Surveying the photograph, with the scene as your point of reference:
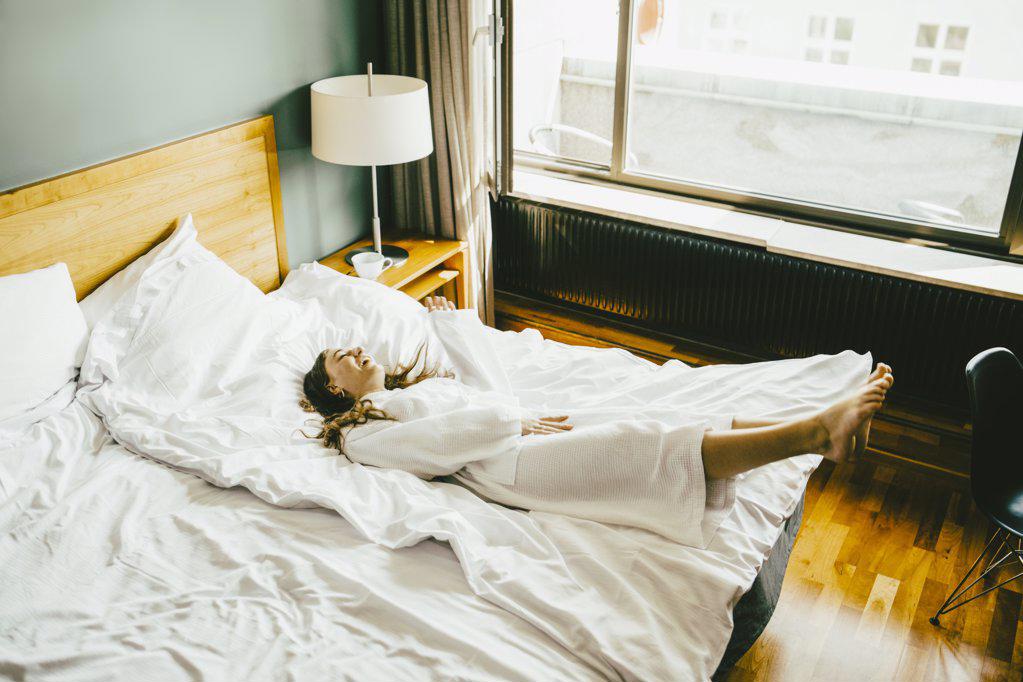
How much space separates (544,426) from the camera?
1942mm

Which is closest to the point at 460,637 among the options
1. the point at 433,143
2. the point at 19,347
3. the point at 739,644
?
the point at 739,644

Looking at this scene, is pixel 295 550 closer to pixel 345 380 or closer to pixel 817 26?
pixel 345 380

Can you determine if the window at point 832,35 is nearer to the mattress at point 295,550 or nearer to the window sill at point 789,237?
the window sill at point 789,237

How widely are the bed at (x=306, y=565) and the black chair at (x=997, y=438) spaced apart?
0.96 feet

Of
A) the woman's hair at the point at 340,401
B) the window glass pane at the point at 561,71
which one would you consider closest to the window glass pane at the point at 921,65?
the window glass pane at the point at 561,71

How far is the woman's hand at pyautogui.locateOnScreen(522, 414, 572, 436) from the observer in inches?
75.9

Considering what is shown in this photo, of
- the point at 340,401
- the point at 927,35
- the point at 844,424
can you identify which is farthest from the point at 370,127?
the point at 927,35

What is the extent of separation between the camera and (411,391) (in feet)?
6.68

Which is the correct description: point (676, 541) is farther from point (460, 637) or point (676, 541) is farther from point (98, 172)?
point (98, 172)

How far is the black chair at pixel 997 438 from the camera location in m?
1.87

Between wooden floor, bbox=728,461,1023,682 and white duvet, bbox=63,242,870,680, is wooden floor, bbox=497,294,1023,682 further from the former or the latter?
Result: white duvet, bbox=63,242,870,680

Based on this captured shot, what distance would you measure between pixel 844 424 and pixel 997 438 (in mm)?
553

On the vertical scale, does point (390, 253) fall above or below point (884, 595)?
above

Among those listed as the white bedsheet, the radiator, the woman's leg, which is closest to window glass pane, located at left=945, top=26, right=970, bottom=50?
the radiator
